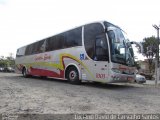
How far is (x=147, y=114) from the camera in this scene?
5027 millimetres

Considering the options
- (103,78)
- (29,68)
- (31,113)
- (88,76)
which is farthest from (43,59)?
(31,113)

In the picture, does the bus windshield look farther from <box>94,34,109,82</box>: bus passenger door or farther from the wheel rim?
the wheel rim

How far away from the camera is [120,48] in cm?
1087

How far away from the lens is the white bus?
10461 mm

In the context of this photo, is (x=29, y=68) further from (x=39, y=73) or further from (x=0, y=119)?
(x=0, y=119)

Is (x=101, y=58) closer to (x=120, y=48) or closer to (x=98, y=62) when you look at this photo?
(x=98, y=62)

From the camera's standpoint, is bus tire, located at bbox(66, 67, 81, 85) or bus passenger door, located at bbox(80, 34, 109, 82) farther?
bus tire, located at bbox(66, 67, 81, 85)

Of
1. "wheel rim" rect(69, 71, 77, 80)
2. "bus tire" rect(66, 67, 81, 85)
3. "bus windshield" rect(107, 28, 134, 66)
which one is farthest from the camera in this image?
"wheel rim" rect(69, 71, 77, 80)

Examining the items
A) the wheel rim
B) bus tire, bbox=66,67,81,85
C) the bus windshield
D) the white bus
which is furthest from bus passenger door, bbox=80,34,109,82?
the wheel rim

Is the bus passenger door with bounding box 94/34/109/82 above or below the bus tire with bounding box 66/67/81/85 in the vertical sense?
above

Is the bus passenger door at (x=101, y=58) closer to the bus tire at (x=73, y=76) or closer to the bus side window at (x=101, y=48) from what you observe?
the bus side window at (x=101, y=48)

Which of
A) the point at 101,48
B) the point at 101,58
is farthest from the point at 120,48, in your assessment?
the point at 101,58

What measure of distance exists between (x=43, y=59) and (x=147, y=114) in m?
12.0

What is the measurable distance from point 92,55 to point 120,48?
145 cm
